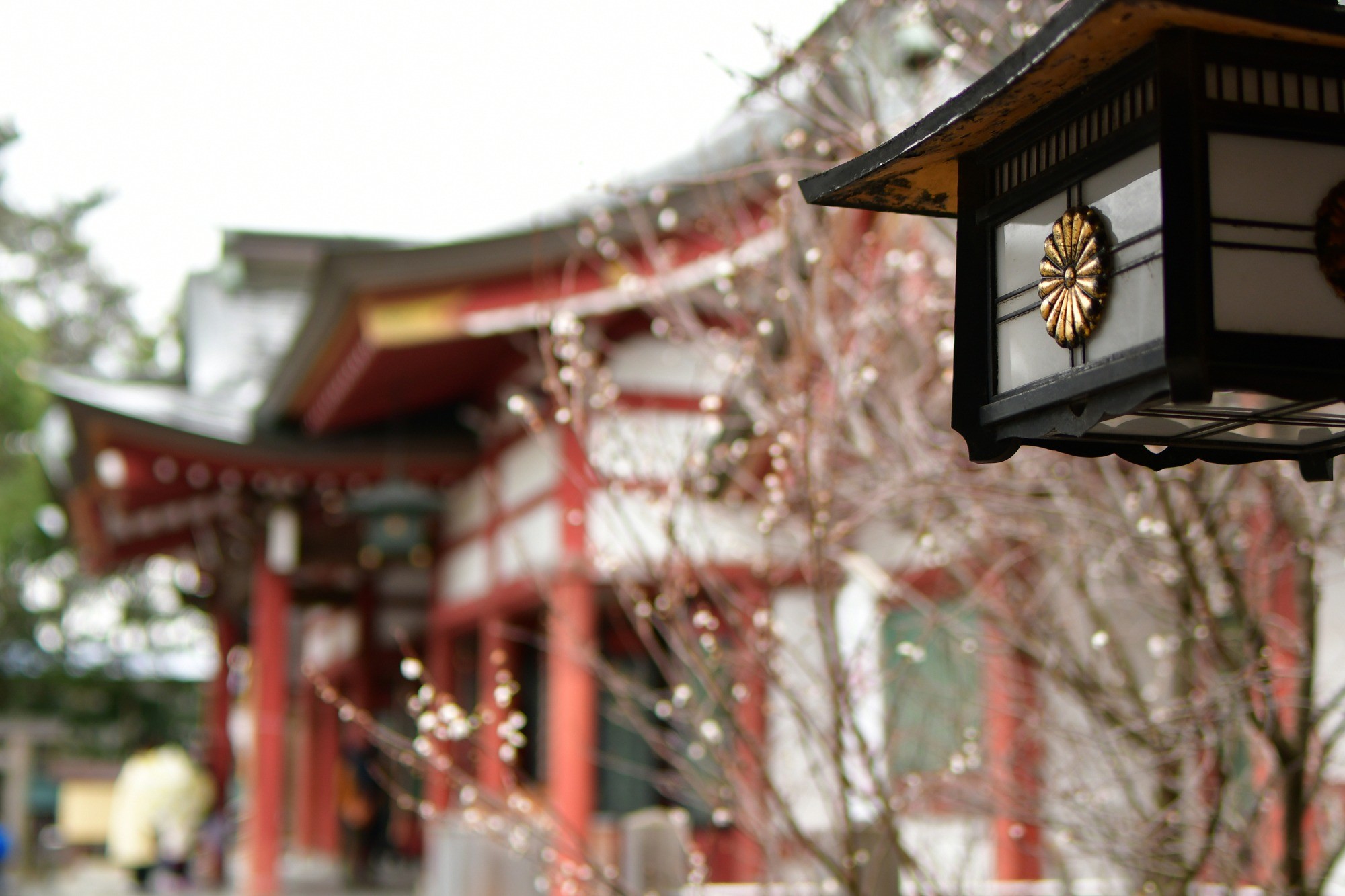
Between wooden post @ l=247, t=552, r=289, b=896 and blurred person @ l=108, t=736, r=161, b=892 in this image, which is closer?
wooden post @ l=247, t=552, r=289, b=896

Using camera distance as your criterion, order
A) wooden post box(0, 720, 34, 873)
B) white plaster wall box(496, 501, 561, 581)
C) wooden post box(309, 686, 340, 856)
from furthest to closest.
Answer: wooden post box(309, 686, 340, 856) → wooden post box(0, 720, 34, 873) → white plaster wall box(496, 501, 561, 581)

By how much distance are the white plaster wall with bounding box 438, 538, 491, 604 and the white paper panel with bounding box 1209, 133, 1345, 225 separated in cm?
905

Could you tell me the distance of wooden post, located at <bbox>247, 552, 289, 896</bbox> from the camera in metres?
11.4

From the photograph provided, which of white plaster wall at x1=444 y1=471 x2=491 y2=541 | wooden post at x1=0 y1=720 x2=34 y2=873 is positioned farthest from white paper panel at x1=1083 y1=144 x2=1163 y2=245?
wooden post at x1=0 y1=720 x2=34 y2=873

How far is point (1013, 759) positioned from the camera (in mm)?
4586

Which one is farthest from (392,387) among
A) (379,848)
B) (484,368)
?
(379,848)

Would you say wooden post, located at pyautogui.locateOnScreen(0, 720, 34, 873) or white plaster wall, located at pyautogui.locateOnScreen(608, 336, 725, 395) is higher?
white plaster wall, located at pyautogui.locateOnScreen(608, 336, 725, 395)

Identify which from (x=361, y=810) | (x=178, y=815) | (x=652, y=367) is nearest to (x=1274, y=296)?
(x=652, y=367)

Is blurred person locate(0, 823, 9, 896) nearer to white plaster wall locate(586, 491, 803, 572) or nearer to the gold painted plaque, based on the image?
white plaster wall locate(586, 491, 803, 572)

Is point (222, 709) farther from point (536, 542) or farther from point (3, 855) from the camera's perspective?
point (536, 542)

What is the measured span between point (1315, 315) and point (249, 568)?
14197 millimetres

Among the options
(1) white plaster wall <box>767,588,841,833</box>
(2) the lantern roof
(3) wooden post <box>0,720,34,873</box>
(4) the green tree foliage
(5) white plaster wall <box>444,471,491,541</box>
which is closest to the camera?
(2) the lantern roof

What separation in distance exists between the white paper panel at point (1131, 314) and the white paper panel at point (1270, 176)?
0.11 metres

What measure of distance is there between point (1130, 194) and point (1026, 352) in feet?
0.95
